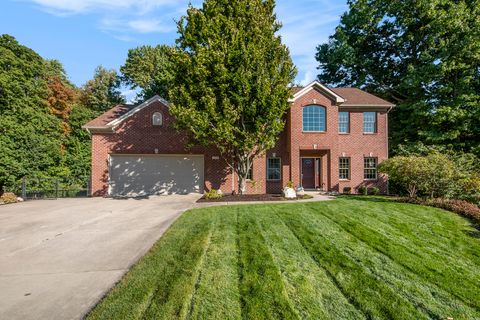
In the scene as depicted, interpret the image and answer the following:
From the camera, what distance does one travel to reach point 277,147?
16562 mm

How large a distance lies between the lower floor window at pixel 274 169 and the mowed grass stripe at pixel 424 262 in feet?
29.8

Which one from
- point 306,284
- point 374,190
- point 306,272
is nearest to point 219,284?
point 306,284

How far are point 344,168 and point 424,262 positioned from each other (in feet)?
40.4

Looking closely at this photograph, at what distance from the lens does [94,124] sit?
52.1 feet

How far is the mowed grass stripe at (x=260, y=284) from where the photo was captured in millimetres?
3327

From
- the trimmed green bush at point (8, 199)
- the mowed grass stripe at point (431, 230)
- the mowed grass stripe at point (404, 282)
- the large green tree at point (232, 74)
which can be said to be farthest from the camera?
the trimmed green bush at point (8, 199)

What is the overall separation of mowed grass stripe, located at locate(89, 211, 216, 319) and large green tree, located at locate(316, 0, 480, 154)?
19.8 m

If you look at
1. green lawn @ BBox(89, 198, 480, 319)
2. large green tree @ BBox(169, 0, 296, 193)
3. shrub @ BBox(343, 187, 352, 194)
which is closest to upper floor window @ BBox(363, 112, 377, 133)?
shrub @ BBox(343, 187, 352, 194)

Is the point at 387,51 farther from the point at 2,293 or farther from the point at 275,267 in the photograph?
the point at 2,293

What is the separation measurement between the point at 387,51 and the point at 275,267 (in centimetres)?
2639

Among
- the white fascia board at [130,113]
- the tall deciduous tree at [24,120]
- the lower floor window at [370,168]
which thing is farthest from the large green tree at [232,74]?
the tall deciduous tree at [24,120]

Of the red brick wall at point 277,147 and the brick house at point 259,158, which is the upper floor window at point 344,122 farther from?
the red brick wall at point 277,147

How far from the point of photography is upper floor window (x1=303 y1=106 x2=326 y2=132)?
15.7m

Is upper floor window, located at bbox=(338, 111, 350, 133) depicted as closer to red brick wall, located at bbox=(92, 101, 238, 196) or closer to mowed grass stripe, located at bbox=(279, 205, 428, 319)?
red brick wall, located at bbox=(92, 101, 238, 196)
